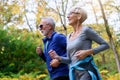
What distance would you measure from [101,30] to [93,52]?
28953 millimetres

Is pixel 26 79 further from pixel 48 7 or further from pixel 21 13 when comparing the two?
pixel 21 13

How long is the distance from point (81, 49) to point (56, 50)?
75 cm

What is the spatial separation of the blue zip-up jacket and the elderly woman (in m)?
0.48

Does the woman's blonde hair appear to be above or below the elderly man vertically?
above

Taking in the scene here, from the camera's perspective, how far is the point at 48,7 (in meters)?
25.7

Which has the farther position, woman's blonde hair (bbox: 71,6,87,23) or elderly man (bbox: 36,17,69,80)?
elderly man (bbox: 36,17,69,80)

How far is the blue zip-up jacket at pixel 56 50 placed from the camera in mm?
3893

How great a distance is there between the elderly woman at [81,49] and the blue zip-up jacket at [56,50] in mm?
482

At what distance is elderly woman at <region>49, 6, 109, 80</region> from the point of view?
10.4ft

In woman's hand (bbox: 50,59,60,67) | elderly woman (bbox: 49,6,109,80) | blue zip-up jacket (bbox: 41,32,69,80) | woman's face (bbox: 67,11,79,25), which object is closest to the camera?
elderly woman (bbox: 49,6,109,80)

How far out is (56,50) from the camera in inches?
156

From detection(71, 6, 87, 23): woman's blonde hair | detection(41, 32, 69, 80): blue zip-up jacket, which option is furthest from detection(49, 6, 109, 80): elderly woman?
detection(41, 32, 69, 80): blue zip-up jacket

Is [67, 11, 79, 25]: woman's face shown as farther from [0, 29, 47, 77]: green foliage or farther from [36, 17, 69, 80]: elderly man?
[0, 29, 47, 77]: green foliage

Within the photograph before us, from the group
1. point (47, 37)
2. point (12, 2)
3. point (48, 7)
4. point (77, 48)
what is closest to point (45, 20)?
point (47, 37)
